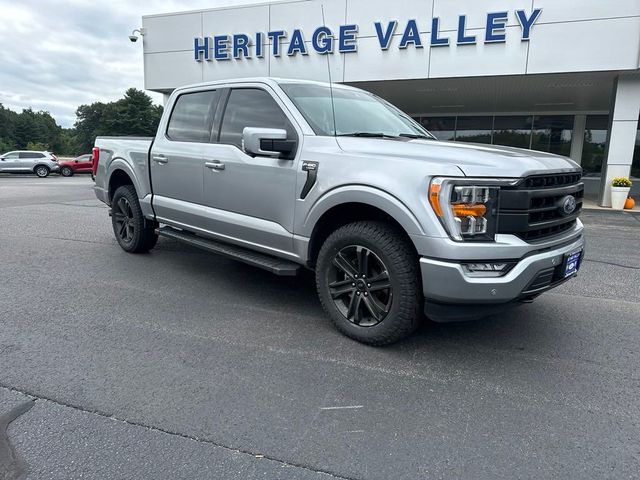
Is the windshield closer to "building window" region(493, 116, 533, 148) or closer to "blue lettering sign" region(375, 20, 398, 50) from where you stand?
"blue lettering sign" region(375, 20, 398, 50)

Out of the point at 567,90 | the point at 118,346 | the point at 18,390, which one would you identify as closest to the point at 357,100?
the point at 118,346

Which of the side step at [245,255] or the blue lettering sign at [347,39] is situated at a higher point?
the blue lettering sign at [347,39]

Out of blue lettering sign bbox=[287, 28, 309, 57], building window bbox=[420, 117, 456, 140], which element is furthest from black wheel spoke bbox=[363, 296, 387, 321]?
building window bbox=[420, 117, 456, 140]

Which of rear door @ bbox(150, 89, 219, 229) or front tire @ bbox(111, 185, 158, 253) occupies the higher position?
rear door @ bbox(150, 89, 219, 229)

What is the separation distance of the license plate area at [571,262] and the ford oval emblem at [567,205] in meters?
0.30

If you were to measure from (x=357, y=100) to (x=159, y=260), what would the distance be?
3296 millimetres

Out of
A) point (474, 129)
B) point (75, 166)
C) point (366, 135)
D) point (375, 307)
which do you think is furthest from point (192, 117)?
point (75, 166)

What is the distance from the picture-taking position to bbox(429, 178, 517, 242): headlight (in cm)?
291

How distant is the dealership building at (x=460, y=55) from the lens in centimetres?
1292

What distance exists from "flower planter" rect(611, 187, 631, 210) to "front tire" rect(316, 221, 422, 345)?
13446mm

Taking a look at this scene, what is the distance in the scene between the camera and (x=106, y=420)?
2592 millimetres

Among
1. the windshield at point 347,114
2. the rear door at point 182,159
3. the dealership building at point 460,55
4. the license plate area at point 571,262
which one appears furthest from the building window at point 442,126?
the license plate area at point 571,262

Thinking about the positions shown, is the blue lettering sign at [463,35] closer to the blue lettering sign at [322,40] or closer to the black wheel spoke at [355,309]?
the blue lettering sign at [322,40]

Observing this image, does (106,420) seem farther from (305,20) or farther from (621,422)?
(305,20)
